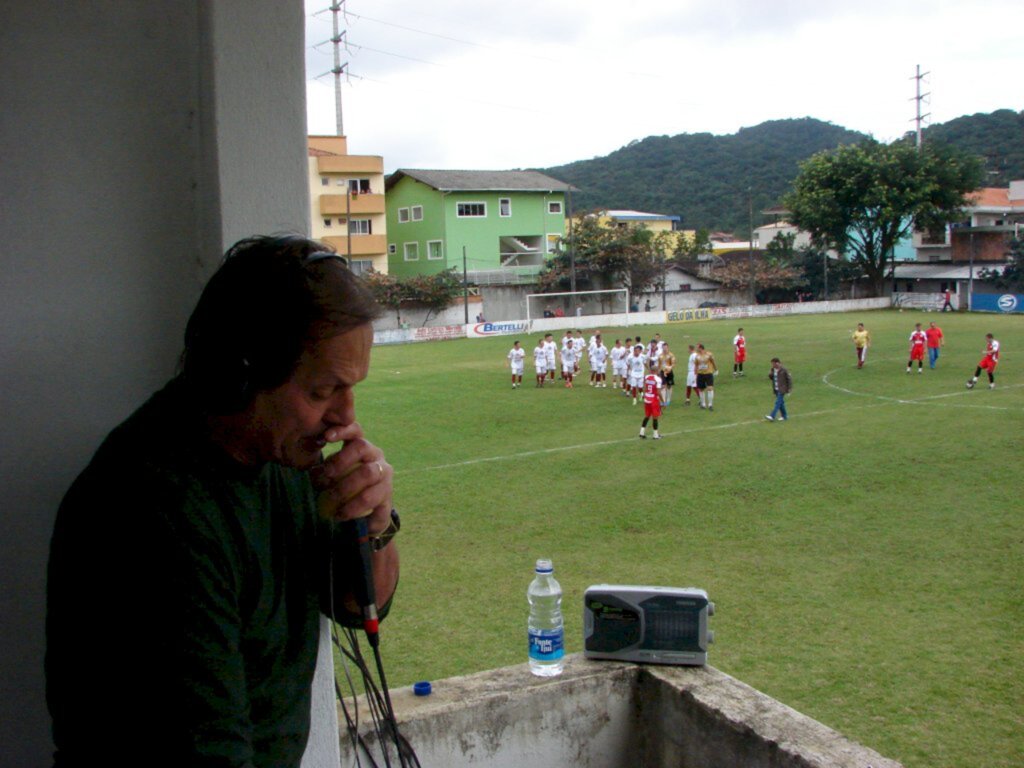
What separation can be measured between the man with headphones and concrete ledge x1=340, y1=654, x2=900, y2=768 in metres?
1.42

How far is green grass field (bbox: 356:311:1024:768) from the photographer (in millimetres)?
6766

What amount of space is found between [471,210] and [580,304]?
8573 millimetres

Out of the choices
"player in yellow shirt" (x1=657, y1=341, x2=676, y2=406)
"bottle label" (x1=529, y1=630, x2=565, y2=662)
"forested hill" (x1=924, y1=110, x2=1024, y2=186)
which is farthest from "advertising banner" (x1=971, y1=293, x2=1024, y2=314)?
"bottle label" (x1=529, y1=630, x2=565, y2=662)

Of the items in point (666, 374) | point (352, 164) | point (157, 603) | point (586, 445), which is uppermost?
point (352, 164)

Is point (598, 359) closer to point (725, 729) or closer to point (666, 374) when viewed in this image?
point (666, 374)

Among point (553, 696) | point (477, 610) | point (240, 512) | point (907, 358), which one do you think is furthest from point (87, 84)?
point (907, 358)

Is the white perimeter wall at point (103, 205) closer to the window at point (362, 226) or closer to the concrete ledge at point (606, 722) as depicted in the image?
the concrete ledge at point (606, 722)

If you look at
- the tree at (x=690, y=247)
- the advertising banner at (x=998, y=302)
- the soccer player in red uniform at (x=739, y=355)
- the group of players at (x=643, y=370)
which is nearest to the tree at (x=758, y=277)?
the tree at (x=690, y=247)

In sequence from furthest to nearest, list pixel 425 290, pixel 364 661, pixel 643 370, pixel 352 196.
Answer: pixel 352 196
pixel 425 290
pixel 643 370
pixel 364 661

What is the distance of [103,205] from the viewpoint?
6.82 ft

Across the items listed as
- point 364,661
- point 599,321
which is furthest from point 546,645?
point 599,321

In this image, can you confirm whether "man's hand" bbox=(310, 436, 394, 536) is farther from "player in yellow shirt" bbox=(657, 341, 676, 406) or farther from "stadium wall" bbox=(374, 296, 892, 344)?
"stadium wall" bbox=(374, 296, 892, 344)

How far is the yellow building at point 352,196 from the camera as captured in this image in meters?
44.2

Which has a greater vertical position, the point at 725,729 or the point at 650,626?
the point at 650,626
